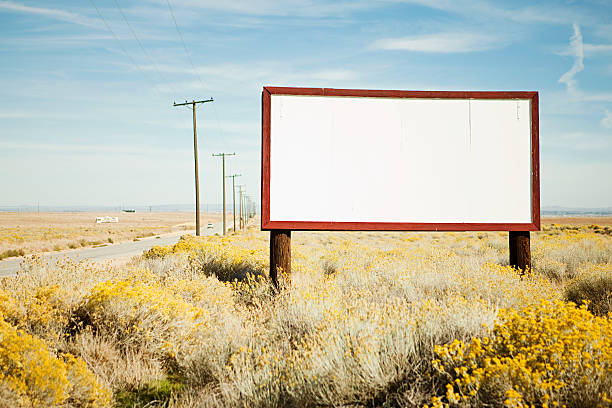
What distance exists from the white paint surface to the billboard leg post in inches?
21.4

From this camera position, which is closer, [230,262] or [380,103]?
[380,103]

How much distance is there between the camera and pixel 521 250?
8656 mm

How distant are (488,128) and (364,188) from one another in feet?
9.77

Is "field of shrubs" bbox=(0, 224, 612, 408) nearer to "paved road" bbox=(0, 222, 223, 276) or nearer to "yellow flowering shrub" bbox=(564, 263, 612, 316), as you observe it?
"yellow flowering shrub" bbox=(564, 263, 612, 316)

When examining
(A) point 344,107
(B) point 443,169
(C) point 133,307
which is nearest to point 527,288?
(B) point 443,169

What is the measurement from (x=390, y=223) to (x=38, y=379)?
616 centimetres

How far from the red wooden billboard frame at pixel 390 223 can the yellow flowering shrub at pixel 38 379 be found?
4266 mm

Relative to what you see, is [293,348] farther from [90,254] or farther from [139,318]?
[90,254]

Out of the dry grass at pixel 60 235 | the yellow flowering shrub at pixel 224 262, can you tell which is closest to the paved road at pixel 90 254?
the dry grass at pixel 60 235

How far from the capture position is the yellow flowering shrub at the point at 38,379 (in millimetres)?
3549

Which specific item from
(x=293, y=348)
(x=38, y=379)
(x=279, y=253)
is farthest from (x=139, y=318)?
(x=279, y=253)

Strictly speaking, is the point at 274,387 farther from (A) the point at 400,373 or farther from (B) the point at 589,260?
(B) the point at 589,260

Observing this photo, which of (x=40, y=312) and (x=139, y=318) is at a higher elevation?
(x=40, y=312)

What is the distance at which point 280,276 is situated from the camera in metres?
7.80
